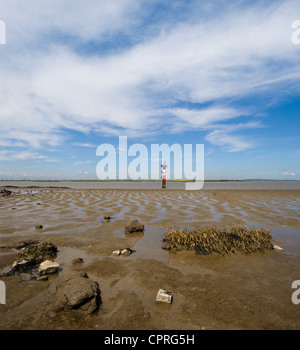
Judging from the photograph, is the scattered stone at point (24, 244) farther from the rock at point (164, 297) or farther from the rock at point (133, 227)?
the rock at point (164, 297)

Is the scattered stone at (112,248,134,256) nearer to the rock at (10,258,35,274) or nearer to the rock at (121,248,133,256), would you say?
the rock at (121,248,133,256)

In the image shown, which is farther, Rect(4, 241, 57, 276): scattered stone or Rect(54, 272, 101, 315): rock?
Rect(4, 241, 57, 276): scattered stone

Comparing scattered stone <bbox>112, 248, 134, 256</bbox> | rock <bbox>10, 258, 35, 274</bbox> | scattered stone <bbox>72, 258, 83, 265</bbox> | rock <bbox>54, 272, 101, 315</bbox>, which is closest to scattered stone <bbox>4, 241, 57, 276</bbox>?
rock <bbox>10, 258, 35, 274</bbox>

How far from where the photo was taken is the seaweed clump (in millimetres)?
7258

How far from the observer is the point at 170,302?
427 cm

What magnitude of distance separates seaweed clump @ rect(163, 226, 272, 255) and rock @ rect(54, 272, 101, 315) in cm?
385

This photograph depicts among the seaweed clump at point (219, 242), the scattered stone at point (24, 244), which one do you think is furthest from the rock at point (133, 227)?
the scattered stone at point (24, 244)

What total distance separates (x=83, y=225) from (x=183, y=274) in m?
7.38

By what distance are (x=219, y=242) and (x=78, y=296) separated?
5380 millimetres

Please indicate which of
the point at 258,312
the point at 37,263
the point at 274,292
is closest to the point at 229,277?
the point at 274,292

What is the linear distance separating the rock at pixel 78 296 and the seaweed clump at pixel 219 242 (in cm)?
385

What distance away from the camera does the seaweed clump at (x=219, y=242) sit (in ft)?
23.8

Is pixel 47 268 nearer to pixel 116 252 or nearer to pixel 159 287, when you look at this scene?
pixel 116 252
